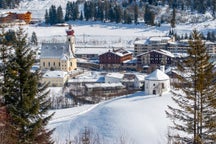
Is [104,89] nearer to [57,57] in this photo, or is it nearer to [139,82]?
[139,82]

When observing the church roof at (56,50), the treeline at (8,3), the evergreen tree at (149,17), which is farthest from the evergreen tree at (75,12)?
the church roof at (56,50)

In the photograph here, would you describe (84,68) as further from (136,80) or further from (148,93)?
(148,93)

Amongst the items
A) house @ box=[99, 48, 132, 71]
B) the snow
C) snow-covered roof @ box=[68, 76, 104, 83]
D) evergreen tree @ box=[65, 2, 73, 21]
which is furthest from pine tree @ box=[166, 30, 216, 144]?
evergreen tree @ box=[65, 2, 73, 21]

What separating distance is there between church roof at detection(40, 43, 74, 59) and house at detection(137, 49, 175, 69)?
431cm

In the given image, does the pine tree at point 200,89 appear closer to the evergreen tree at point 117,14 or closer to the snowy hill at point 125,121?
the snowy hill at point 125,121

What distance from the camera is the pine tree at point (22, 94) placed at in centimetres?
610

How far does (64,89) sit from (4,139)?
17808 millimetres

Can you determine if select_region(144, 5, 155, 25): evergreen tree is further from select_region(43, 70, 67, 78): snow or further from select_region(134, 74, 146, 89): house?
select_region(134, 74, 146, 89): house

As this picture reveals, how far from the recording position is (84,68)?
2945cm

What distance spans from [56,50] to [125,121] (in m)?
15.0

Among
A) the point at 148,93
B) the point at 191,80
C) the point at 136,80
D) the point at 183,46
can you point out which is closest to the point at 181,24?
the point at 183,46

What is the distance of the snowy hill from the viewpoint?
13469 mm

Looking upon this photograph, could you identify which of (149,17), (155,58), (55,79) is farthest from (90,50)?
(55,79)

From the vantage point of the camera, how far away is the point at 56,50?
28656 mm
